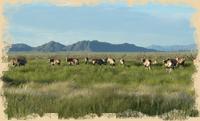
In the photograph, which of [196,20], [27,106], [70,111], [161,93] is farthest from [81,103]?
[196,20]

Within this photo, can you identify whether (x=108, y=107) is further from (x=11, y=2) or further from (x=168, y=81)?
(x=168, y=81)

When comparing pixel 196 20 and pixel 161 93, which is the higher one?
pixel 196 20

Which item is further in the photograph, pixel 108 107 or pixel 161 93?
pixel 161 93

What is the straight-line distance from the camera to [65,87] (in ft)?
53.1

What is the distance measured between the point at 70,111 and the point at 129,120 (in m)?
1.52

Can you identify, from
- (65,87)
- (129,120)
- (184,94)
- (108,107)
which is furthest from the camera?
(65,87)

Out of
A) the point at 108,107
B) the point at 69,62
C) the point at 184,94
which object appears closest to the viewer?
the point at 108,107

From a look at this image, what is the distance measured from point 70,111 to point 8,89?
3.44 m

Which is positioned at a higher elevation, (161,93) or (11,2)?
(11,2)

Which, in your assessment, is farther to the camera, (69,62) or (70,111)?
(69,62)

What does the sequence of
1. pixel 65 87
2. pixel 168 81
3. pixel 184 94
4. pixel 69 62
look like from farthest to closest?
pixel 69 62 < pixel 168 81 < pixel 65 87 < pixel 184 94

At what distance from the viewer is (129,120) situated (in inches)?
460

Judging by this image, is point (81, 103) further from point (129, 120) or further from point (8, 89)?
point (8, 89)

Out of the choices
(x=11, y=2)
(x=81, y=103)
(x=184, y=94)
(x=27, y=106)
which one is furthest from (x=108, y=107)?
(x=11, y=2)
